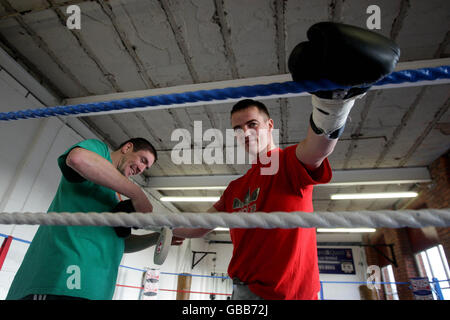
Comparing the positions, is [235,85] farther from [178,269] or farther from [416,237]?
[178,269]

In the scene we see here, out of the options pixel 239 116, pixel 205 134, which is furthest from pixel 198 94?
pixel 205 134

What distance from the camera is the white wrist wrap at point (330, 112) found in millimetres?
638

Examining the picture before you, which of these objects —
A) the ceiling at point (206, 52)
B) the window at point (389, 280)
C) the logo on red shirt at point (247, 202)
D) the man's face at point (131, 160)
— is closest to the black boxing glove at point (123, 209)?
the man's face at point (131, 160)

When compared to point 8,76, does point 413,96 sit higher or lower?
higher

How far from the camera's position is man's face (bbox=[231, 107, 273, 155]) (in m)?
1.09

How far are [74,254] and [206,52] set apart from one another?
2.55 metres

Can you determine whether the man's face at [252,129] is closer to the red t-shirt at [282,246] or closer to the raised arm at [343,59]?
the red t-shirt at [282,246]

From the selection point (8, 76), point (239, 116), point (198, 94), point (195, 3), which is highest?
point (195, 3)

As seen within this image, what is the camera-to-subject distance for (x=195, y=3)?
242 cm

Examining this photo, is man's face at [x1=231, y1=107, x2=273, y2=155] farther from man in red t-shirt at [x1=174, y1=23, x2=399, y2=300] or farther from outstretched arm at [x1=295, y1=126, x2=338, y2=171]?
outstretched arm at [x1=295, y1=126, x2=338, y2=171]

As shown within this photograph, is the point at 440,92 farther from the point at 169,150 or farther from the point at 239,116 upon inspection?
the point at 169,150

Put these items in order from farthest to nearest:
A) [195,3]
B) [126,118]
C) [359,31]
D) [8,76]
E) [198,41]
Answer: [126,118]
[8,76]
[198,41]
[195,3]
[359,31]

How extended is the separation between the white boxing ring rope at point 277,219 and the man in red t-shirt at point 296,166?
259 millimetres

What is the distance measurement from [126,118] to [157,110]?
0.64 meters
